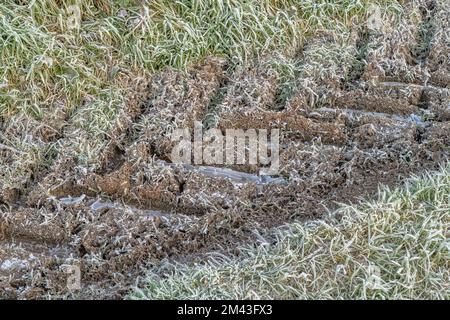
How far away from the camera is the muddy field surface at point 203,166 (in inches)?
110

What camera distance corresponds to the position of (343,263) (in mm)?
2613

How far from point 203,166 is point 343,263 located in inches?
38.0

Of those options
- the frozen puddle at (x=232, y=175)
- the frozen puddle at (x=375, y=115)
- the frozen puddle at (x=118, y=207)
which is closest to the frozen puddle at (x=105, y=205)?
the frozen puddle at (x=118, y=207)

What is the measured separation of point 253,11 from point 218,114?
0.84 metres

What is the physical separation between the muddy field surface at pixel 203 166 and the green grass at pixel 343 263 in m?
0.14

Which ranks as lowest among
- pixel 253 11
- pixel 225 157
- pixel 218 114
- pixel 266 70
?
pixel 225 157

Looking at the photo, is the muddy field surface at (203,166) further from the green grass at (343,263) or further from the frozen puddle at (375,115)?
the green grass at (343,263)

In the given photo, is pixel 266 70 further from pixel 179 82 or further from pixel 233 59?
pixel 179 82

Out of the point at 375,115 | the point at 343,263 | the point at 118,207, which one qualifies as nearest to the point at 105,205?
the point at 118,207

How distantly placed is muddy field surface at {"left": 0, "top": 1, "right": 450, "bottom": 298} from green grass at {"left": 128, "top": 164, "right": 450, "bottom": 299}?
141 mm

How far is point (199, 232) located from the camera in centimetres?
284

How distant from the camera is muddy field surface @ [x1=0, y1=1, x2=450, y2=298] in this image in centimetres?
278

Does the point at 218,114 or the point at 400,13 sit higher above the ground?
the point at 400,13
